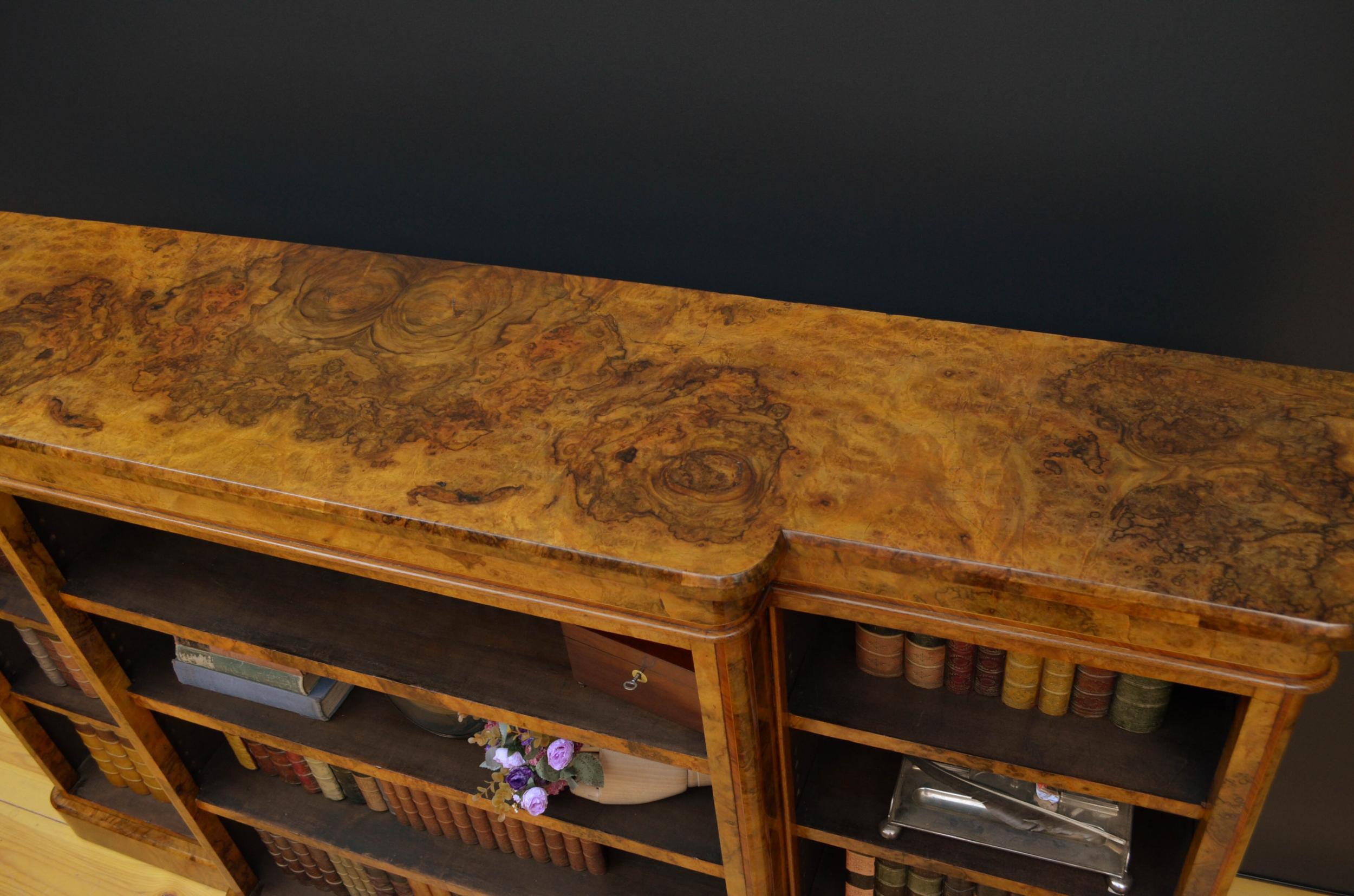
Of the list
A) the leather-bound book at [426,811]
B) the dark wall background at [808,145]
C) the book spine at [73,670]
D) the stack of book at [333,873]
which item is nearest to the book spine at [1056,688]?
the dark wall background at [808,145]

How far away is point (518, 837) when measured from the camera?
1.99 m

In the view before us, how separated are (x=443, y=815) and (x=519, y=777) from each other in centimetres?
39

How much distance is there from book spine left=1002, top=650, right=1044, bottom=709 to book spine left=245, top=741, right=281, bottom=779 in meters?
1.43

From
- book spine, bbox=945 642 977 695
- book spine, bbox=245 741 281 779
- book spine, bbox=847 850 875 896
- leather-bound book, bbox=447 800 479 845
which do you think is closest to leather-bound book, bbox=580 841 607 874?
leather-bound book, bbox=447 800 479 845

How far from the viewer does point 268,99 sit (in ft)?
6.31

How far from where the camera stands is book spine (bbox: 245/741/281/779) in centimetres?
211

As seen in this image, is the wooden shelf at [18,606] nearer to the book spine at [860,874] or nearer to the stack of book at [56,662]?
the stack of book at [56,662]

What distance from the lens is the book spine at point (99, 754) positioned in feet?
7.80

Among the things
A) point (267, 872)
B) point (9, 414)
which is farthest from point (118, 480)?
point (267, 872)

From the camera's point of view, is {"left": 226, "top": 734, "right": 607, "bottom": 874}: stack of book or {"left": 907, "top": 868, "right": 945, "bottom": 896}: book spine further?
{"left": 226, "top": 734, "right": 607, "bottom": 874}: stack of book

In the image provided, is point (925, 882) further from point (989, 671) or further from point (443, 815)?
point (443, 815)

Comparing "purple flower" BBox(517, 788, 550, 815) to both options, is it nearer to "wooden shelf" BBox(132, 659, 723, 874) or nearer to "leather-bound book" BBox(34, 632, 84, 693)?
"wooden shelf" BBox(132, 659, 723, 874)

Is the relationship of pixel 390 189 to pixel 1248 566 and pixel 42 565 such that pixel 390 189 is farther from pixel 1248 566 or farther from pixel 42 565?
pixel 1248 566

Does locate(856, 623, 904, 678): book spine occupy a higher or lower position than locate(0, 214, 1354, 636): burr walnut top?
lower
